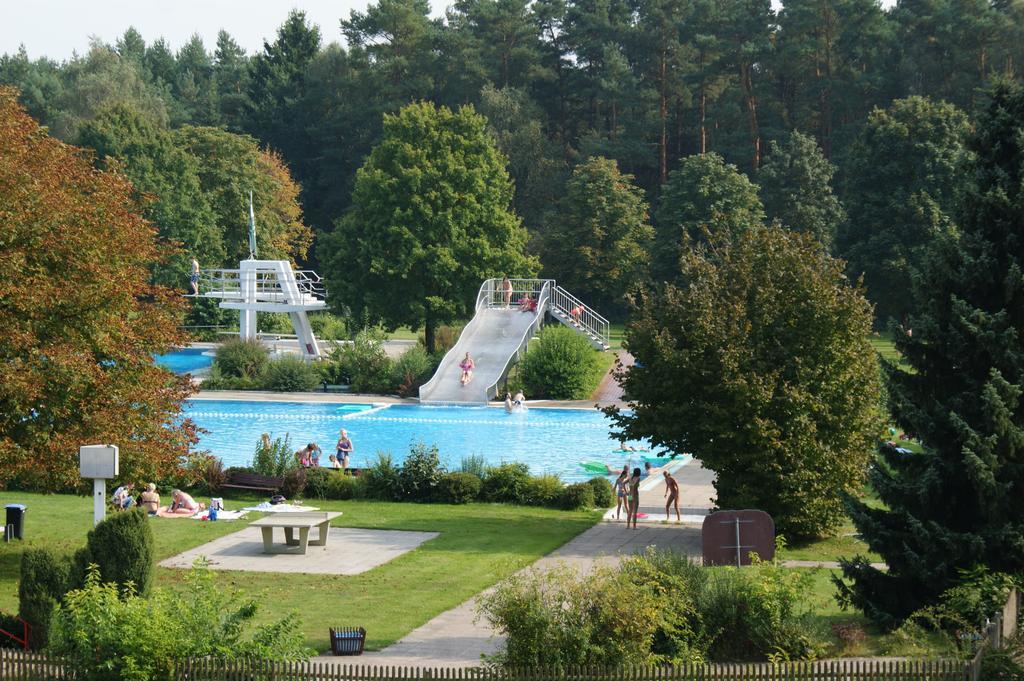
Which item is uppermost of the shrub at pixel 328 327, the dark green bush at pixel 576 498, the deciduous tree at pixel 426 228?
the deciduous tree at pixel 426 228

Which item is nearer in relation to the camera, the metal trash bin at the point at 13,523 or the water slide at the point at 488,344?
the metal trash bin at the point at 13,523

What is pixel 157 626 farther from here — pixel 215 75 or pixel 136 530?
pixel 215 75

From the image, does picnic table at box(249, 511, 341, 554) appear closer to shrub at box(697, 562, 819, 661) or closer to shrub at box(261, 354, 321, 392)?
shrub at box(697, 562, 819, 661)

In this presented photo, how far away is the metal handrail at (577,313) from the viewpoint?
5434 centimetres

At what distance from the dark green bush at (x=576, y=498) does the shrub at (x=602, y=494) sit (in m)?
0.21

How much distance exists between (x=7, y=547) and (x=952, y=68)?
61.7 m

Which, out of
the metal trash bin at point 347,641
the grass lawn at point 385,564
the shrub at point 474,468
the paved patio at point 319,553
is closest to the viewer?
the metal trash bin at point 347,641

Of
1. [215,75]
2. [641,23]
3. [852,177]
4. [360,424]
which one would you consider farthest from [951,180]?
[215,75]

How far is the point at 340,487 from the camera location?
30.6m

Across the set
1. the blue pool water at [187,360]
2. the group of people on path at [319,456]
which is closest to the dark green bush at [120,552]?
the group of people on path at [319,456]

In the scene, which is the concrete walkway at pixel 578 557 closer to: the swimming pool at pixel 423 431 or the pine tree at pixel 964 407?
the pine tree at pixel 964 407

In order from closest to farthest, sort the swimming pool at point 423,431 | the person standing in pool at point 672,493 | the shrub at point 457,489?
1. the person standing in pool at point 672,493
2. the shrub at point 457,489
3. the swimming pool at point 423,431

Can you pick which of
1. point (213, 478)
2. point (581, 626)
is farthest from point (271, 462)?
point (581, 626)

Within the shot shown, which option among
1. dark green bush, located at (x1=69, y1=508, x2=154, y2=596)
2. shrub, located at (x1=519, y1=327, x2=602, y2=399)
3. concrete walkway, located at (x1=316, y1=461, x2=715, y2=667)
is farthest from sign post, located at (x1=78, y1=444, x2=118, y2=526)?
shrub, located at (x1=519, y1=327, x2=602, y2=399)
